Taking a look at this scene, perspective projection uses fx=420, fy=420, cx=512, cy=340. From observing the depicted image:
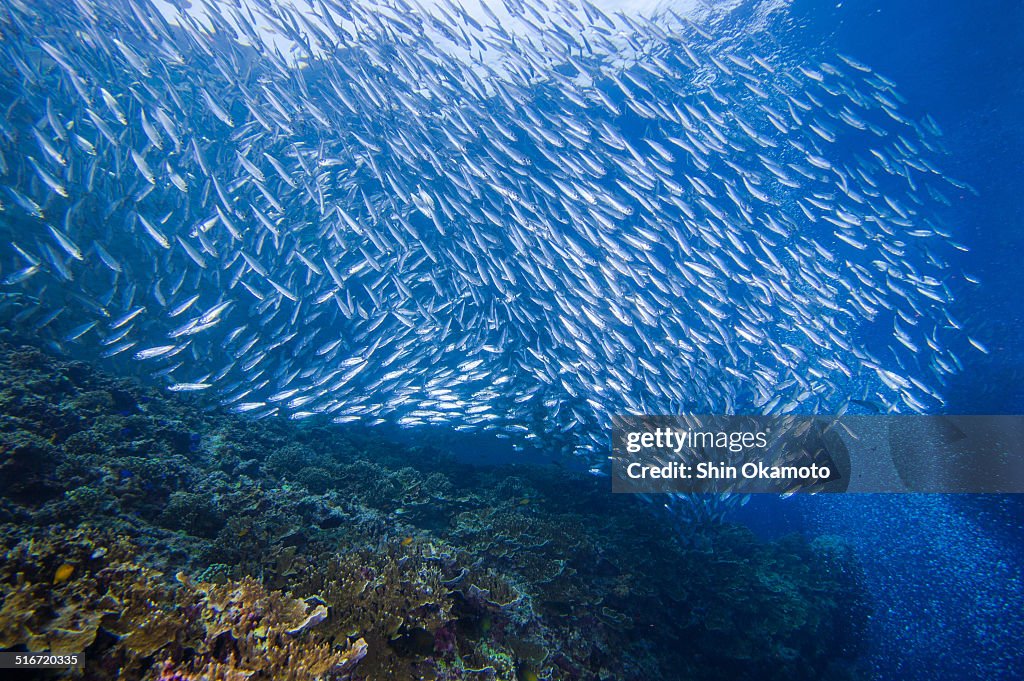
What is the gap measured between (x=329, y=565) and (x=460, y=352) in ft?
36.1

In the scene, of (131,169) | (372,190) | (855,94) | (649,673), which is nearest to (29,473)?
(649,673)

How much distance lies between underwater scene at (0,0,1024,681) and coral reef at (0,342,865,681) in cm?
4

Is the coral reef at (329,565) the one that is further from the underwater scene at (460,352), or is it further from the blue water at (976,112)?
the blue water at (976,112)

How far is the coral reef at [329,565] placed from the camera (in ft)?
8.82

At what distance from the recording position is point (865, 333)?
2150 centimetres

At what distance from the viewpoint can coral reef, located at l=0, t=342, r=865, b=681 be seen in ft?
8.82

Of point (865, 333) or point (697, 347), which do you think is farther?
point (865, 333)

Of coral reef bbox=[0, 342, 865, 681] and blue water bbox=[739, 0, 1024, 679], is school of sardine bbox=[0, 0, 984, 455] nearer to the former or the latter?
coral reef bbox=[0, 342, 865, 681]

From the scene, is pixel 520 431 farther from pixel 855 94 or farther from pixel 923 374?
pixel 923 374

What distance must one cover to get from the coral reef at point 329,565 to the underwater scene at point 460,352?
0.04 m

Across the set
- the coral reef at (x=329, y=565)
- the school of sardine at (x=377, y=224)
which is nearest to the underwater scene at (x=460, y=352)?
the coral reef at (x=329, y=565)

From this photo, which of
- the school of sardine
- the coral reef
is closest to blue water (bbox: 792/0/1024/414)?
the school of sardine

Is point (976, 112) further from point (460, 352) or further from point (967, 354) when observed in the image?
point (460, 352)

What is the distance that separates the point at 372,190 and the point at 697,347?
38.8 feet
